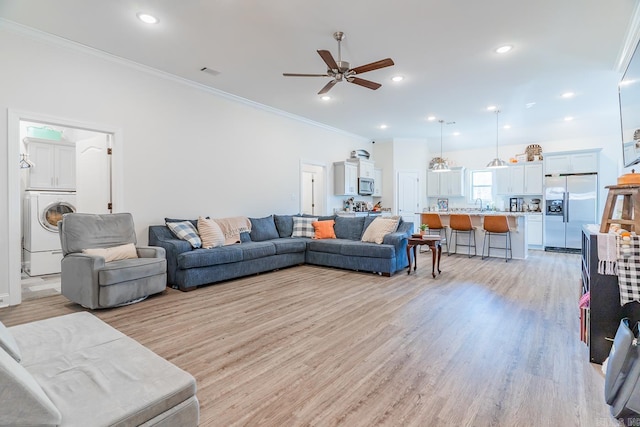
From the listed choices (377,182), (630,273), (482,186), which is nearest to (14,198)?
(630,273)

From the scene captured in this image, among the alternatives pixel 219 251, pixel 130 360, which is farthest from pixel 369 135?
pixel 130 360

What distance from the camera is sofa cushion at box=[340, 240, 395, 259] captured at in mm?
4762

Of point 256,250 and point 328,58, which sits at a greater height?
point 328,58

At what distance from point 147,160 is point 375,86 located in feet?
10.8

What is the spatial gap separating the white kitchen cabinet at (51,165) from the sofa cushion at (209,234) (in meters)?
2.83

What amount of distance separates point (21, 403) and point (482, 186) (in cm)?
978

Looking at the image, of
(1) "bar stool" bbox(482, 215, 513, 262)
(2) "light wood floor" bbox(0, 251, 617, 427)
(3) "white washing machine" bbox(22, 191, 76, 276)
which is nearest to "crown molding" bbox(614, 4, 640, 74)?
(1) "bar stool" bbox(482, 215, 513, 262)

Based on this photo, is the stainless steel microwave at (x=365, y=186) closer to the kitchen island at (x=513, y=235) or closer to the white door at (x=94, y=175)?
the kitchen island at (x=513, y=235)

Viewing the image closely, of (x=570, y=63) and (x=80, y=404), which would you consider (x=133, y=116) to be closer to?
(x=80, y=404)

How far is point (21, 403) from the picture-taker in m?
0.88

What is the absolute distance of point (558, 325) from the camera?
2875mm

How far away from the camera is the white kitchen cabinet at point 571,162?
6957 mm

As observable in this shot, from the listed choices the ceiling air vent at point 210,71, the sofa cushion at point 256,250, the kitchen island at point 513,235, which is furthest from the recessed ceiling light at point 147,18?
the kitchen island at point 513,235

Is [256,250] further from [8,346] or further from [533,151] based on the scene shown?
[533,151]
